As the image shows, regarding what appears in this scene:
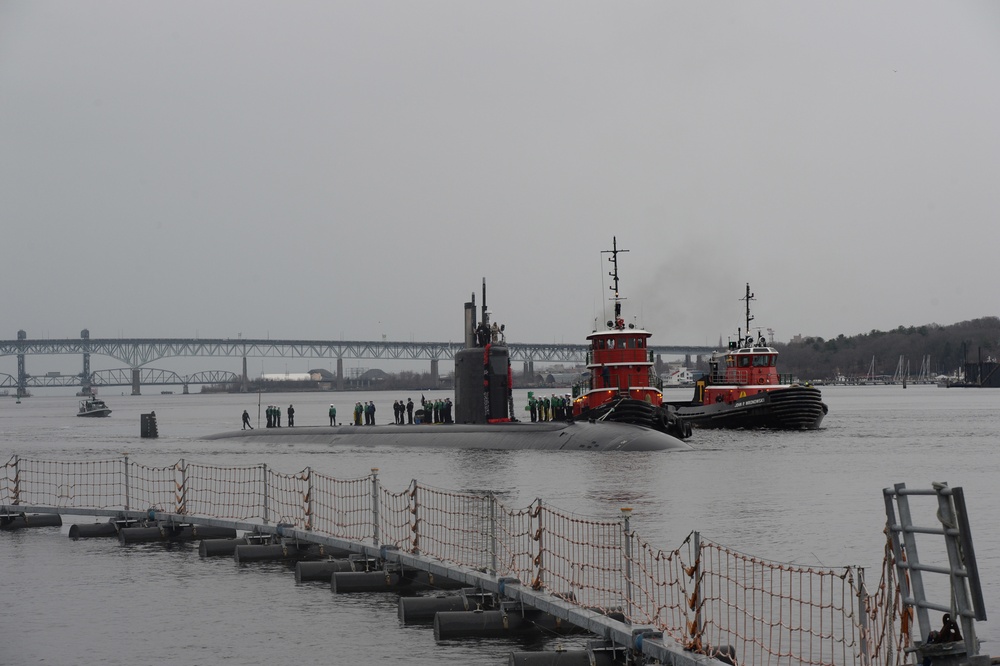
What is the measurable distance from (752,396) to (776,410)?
1298 millimetres

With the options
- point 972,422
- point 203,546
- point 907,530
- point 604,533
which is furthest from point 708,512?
point 972,422

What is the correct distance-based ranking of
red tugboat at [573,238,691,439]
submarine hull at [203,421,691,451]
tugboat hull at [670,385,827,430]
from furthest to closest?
tugboat hull at [670,385,827,430] → red tugboat at [573,238,691,439] → submarine hull at [203,421,691,451]

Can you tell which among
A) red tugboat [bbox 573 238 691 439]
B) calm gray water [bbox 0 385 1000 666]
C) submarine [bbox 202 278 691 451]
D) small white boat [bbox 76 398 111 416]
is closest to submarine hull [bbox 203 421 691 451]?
submarine [bbox 202 278 691 451]

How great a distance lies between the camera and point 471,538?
18.4m

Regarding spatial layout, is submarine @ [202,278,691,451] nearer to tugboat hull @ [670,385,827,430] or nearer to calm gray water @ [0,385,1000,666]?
calm gray water @ [0,385,1000,666]

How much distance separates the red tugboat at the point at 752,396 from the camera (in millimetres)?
52594

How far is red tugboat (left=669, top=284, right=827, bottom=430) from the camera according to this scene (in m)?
52.6

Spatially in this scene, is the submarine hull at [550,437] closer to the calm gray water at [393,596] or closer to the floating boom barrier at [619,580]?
the calm gray water at [393,596]

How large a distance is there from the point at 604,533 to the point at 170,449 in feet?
116

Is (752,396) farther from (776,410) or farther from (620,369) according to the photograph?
(620,369)

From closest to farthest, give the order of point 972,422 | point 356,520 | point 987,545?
point 987,545 → point 356,520 → point 972,422

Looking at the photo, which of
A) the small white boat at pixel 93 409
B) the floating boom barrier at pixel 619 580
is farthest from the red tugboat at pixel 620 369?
the small white boat at pixel 93 409

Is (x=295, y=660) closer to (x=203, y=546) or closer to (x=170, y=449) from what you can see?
(x=203, y=546)

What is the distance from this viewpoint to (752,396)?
5334 centimetres
